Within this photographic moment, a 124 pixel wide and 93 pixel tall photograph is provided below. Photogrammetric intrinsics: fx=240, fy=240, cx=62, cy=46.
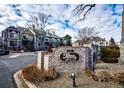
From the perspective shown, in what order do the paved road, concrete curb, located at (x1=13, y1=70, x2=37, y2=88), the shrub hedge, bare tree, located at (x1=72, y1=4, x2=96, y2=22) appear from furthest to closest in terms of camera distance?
the shrub hedge, the paved road, bare tree, located at (x1=72, y1=4, x2=96, y2=22), concrete curb, located at (x1=13, y1=70, x2=37, y2=88)

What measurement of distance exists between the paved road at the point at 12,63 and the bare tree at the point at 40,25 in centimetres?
51

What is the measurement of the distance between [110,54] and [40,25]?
180cm

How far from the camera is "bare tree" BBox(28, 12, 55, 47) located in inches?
210

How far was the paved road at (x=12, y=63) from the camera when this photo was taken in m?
5.49

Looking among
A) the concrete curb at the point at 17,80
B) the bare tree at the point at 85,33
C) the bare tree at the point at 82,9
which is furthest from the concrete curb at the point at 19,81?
the bare tree at the point at 82,9

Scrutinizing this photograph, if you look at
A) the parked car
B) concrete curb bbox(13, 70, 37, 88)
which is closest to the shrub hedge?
concrete curb bbox(13, 70, 37, 88)

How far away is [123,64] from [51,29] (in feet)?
6.29

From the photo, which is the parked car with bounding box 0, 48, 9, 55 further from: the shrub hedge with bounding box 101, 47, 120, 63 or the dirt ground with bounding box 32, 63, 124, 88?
the shrub hedge with bounding box 101, 47, 120, 63

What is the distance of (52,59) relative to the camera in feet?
19.4

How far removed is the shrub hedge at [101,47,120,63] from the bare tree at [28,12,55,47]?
4.54ft

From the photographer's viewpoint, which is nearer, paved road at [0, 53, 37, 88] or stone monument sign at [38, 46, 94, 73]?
paved road at [0, 53, 37, 88]

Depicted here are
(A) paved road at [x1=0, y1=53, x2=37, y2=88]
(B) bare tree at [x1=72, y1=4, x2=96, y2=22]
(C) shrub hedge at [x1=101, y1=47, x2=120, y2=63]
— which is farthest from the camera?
(C) shrub hedge at [x1=101, y1=47, x2=120, y2=63]

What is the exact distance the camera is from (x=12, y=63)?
5617 mm
